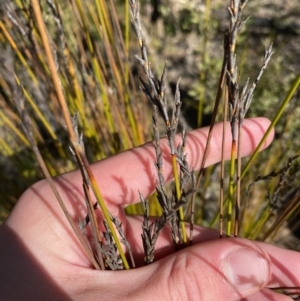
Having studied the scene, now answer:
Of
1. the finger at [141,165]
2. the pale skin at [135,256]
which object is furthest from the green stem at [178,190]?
the finger at [141,165]

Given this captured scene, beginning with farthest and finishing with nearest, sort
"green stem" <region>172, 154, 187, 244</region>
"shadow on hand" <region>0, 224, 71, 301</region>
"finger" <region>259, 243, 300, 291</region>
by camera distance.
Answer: "finger" <region>259, 243, 300, 291</region>, "shadow on hand" <region>0, 224, 71, 301</region>, "green stem" <region>172, 154, 187, 244</region>

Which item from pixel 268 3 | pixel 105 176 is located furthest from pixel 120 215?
pixel 268 3

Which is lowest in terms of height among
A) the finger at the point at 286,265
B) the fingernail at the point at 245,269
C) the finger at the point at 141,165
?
the finger at the point at 286,265

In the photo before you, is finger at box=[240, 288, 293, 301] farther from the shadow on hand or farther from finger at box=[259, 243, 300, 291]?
the shadow on hand

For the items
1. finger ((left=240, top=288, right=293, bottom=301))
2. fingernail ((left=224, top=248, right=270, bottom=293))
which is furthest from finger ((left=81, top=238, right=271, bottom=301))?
finger ((left=240, top=288, right=293, bottom=301))

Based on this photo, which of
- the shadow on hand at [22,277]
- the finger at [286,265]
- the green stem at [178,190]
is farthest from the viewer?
the finger at [286,265]

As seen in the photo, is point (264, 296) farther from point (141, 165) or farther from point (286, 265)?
point (141, 165)

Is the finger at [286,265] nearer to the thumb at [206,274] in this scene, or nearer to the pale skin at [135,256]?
the pale skin at [135,256]

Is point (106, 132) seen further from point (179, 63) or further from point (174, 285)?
point (179, 63)
